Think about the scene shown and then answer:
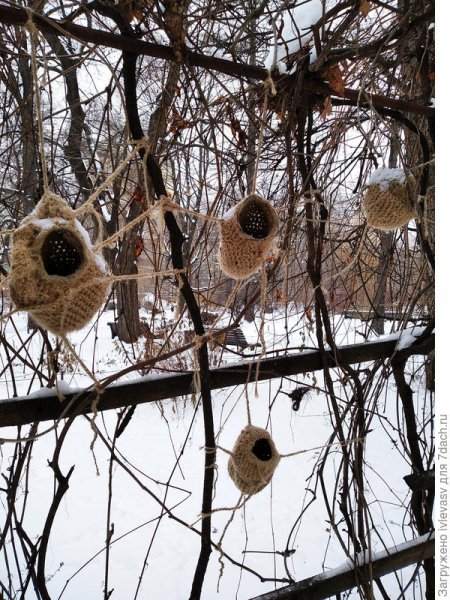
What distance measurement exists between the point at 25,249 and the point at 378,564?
2.44 ft

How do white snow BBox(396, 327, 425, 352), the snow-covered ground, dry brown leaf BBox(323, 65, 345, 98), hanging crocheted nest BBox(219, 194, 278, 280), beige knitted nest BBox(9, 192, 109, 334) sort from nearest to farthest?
beige knitted nest BBox(9, 192, 109, 334) → hanging crocheted nest BBox(219, 194, 278, 280) → dry brown leaf BBox(323, 65, 345, 98) → white snow BBox(396, 327, 425, 352) → the snow-covered ground

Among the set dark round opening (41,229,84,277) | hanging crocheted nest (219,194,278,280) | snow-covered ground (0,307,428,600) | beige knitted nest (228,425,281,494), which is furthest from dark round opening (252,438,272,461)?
snow-covered ground (0,307,428,600)

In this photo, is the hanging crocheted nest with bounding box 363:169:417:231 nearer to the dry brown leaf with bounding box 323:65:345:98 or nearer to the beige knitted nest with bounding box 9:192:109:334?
the dry brown leaf with bounding box 323:65:345:98

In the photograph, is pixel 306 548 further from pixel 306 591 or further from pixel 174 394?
pixel 174 394

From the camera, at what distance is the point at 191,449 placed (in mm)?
2588

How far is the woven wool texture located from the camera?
645mm

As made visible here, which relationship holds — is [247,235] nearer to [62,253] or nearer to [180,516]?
[62,253]

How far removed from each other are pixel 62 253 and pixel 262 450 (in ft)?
1.46

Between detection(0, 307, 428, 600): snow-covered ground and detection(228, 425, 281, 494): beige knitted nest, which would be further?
detection(0, 307, 428, 600): snow-covered ground

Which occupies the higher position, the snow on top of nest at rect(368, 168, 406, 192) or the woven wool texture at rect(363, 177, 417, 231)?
the snow on top of nest at rect(368, 168, 406, 192)

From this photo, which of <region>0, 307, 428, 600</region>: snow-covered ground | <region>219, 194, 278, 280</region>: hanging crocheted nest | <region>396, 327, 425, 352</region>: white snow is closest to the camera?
<region>219, 194, 278, 280</region>: hanging crocheted nest
